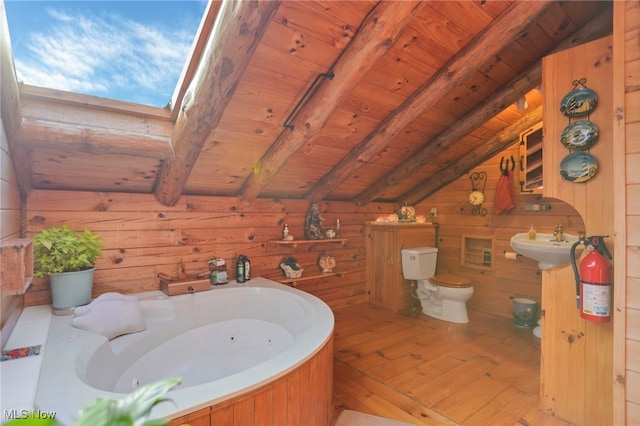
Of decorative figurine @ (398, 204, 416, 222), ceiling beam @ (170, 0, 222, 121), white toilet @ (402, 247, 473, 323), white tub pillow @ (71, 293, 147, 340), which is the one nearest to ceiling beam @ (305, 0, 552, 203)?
decorative figurine @ (398, 204, 416, 222)

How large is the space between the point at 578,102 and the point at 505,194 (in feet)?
5.70

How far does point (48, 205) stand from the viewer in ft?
6.84

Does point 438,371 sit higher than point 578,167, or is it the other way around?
point 578,167

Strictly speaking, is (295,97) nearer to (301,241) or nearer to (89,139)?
(89,139)

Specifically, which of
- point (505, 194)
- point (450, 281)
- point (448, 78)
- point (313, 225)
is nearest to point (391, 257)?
point (450, 281)

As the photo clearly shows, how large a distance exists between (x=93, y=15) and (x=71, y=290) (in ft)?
4.91

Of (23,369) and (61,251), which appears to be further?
(61,251)

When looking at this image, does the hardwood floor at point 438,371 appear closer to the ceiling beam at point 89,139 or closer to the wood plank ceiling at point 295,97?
the wood plank ceiling at point 295,97

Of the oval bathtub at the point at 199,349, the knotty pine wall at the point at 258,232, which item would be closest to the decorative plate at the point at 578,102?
the knotty pine wall at the point at 258,232

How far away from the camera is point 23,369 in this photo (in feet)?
3.94

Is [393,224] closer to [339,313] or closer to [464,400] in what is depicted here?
[339,313]

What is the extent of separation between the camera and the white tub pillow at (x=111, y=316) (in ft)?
5.68

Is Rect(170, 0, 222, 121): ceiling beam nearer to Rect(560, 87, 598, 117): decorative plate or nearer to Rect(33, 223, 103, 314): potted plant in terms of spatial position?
Rect(33, 223, 103, 314): potted plant

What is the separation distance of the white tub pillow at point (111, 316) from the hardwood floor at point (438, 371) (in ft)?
4.45
